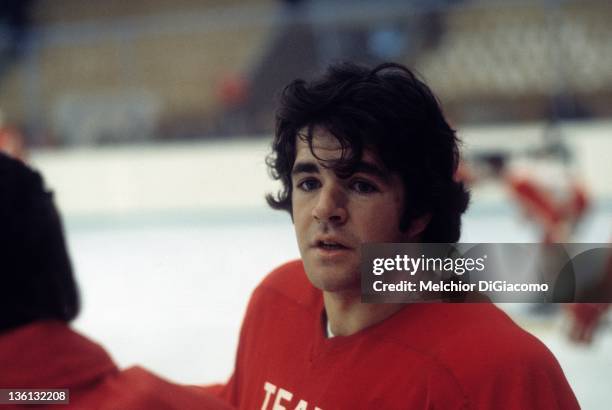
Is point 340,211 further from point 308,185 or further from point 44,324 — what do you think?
point 44,324

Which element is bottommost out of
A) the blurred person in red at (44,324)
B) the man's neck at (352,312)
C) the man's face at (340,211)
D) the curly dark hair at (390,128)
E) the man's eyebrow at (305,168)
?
the blurred person in red at (44,324)

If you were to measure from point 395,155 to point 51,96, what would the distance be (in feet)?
22.0

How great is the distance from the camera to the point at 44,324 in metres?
0.64

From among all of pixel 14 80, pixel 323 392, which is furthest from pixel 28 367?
pixel 14 80

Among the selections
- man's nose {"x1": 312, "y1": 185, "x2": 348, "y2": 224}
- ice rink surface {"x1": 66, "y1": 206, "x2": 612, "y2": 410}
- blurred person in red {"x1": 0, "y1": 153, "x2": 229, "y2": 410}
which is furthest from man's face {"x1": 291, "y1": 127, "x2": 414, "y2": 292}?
ice rink surface {"x1": 66, "y1": 206, "x2": 612, "y2": 410}

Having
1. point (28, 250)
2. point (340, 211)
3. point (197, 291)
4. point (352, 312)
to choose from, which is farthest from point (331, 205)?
point (197, 291)

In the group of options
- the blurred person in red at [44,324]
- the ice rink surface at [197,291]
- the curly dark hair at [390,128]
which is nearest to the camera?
the blurred person in red at [44,324]

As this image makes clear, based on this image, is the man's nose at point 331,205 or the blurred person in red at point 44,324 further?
the man's nose at point 331,205

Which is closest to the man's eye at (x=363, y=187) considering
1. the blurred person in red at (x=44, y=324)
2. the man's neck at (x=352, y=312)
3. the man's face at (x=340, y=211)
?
the man's face at (x=340, y=211)

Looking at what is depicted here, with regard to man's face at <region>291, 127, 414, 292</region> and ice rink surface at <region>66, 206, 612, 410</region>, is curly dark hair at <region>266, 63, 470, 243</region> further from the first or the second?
ice rink surface at <region>66, 206, 612, 410</region>

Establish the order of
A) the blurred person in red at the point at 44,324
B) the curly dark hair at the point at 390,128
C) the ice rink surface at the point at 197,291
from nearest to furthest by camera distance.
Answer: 1. the blurred person in red at the point at 44,324
2. the curly dark hair at the point at 390,128
3. the ice rink surface at the point at 197,291

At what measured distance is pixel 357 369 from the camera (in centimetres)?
76

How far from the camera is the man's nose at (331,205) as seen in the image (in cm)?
75

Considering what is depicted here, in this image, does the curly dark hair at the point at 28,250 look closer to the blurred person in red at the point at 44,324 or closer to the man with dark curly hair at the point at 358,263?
the blurred person in red at the point at 44,324
